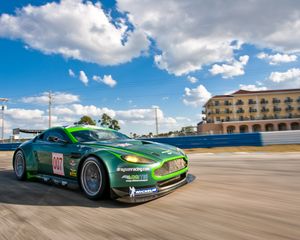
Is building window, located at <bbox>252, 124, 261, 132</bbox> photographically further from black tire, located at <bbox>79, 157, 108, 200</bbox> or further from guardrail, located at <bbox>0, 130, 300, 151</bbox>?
black tire, located at <bbox>79, 157, 108, 200</bbox>

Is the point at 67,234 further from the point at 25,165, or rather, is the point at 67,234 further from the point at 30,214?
the point at 25,165

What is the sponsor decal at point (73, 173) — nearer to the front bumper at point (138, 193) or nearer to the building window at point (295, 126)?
the front bumper at point (138, 193)

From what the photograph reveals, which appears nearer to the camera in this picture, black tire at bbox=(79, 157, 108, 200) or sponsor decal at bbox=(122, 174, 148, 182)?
sponsor decal at bbox=(122, 174, 148, 182)

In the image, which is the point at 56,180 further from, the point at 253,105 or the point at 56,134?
the point at 253,105

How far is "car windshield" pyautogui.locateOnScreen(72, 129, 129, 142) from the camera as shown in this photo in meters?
4.73

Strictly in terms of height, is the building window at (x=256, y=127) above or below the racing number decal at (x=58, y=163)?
above

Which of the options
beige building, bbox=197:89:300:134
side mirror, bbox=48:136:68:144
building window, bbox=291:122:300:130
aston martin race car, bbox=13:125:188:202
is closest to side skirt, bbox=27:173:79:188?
aston martin race car, bbox=13:125:188:202

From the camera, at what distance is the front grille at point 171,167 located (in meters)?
3.71

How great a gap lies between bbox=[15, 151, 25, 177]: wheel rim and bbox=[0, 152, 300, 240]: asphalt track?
4.40 feet

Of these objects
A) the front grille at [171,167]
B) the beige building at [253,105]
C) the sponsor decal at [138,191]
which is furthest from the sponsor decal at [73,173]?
the beige building at [253,105]

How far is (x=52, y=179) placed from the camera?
4.81 m

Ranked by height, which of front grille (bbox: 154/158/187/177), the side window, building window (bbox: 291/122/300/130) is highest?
building window (bbox: 291/122/300/130)

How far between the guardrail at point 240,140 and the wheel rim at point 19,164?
578 inches

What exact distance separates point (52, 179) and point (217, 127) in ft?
225
